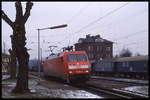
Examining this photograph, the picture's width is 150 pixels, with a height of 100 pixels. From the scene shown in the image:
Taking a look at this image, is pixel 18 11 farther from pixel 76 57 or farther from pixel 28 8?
pixel 76 57

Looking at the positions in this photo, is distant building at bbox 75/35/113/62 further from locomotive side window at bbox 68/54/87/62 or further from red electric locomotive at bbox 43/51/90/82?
red electric locomotive at bbox 43/51/90/82

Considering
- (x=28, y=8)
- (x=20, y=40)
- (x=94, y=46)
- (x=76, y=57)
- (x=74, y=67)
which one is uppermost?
(x=94, y=46)

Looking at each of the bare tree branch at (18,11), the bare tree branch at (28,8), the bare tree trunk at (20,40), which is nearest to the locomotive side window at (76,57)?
the bare tree trunk at (20,40)

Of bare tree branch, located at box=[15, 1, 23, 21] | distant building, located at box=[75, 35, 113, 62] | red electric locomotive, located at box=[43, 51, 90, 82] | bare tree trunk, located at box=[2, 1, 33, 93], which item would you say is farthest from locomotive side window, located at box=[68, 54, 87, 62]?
distant building, located at box=[75, 35, 113, 62]

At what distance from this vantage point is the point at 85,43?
97.0m

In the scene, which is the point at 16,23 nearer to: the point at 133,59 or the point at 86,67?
the point at 86,67

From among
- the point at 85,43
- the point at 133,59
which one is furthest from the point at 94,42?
the point at 133,59

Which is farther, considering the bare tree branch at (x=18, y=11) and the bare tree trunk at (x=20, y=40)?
the bare tree trunk at (x=20, y=40)

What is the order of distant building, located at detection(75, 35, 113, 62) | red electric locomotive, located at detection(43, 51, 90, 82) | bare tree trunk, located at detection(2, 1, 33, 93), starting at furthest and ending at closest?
distant building, located at detection(75, 35, 113, 62) → red electric locomotive, located at detection(43, 51, 90, 82) → bare tree trunk, located at detection(2, 1, 33, 93)

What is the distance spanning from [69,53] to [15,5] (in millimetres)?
10071

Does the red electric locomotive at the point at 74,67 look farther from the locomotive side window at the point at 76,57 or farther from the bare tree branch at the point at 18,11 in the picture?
the bare tree branch at the point at 18,11

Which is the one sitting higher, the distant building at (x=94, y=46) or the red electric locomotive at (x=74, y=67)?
the distant building at (x=94, y=46)

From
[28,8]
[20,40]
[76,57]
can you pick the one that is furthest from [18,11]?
[76,57]

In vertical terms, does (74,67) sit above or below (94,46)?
below
